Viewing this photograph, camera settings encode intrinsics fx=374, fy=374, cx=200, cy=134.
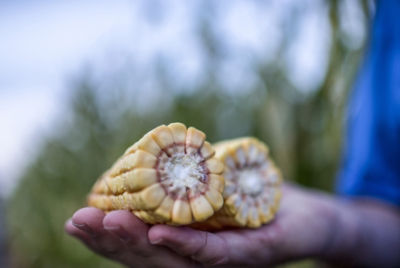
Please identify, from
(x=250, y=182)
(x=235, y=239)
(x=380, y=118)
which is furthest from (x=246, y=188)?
(x=380, y=118)

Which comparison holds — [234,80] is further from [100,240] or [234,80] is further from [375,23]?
[100,240]

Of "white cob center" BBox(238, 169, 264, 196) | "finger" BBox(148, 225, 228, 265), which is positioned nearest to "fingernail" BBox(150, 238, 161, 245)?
"finger" BBox(148, 225, 228, 265)

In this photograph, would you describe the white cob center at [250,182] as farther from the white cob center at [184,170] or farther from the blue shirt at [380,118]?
the blue shirt at [380,118]

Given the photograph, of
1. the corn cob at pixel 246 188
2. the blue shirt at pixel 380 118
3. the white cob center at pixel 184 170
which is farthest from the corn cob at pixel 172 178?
the blue shirt at pixel 380 118

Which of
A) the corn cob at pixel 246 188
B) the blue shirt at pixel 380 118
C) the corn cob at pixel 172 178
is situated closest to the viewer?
the corn cob at pixel 172 178

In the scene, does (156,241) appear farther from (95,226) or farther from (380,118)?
(380,118)

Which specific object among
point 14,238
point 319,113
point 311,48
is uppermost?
point 311,48

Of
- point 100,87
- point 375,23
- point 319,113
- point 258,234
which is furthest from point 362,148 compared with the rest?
point 100,87
